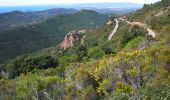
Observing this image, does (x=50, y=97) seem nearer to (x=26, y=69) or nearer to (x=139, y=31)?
(x=26, y=69)

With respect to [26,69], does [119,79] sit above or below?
above

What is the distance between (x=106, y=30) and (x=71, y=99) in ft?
287

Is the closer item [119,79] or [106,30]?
[119,79]

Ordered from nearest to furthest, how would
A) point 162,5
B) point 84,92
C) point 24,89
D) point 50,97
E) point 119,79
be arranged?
point 119,79 → point 84,92 → point 50,97 → point 24,89 → point 162,5

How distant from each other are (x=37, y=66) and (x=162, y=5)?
59011mm

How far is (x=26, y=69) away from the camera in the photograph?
73.1 m

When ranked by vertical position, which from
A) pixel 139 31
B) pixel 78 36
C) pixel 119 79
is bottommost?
pixel 78 36

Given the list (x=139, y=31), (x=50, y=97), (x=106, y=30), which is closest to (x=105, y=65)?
(x=50, y=97)

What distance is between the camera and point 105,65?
29.1 m

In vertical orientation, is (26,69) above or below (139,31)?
below

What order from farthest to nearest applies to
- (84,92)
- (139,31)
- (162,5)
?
(162,5) → (139,31) → (84,92)

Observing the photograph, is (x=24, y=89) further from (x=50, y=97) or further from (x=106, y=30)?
(x=106, y=30)

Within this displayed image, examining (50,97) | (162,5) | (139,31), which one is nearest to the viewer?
(50,97)

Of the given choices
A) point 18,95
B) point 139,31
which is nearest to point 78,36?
point 139,31
